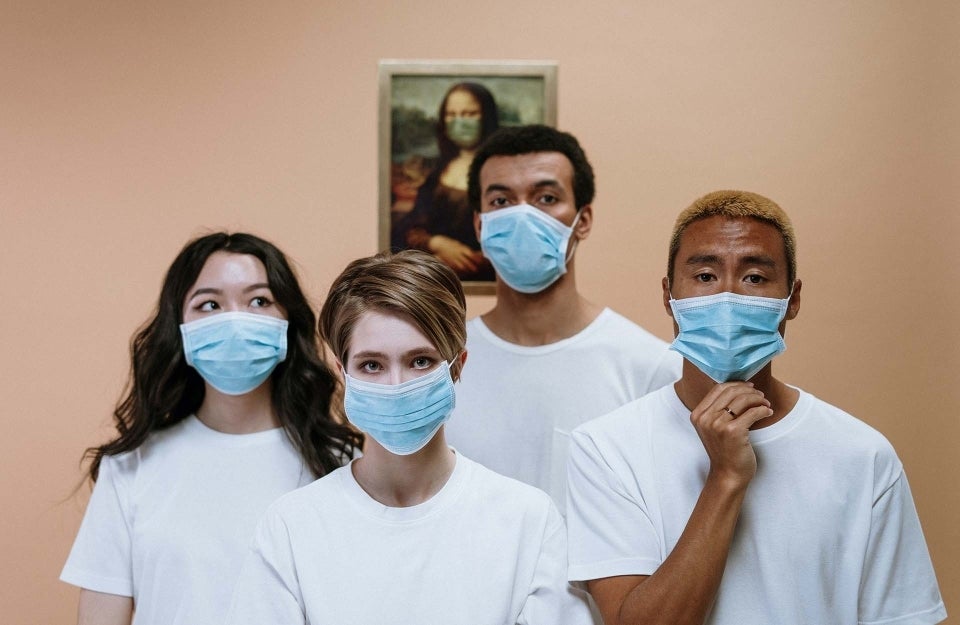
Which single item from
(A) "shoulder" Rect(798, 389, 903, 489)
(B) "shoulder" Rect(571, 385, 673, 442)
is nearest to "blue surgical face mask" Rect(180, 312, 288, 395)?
(B) "shoulder" Rect(571, 385, 673, 442)

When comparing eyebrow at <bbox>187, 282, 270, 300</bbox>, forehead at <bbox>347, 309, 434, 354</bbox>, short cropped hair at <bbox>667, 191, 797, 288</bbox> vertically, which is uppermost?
short cropped hair at <bbox>667, 191, 797, 288</bbox>

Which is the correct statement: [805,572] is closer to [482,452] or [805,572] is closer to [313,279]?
[482,452]

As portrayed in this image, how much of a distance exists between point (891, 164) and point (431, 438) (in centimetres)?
231

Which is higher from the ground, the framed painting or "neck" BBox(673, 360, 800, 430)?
the framed painting

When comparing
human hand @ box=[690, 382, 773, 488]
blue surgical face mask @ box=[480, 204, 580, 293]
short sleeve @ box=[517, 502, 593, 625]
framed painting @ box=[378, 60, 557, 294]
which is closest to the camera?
human hand @ box=[690, 382, 773, 488]

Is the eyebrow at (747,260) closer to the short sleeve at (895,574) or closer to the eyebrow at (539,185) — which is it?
→ the short sleeve at (895,574)

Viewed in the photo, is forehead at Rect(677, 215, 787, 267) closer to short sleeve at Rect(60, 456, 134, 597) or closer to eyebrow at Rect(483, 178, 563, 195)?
eyebrow at Rect(483, 178, 563, 195)

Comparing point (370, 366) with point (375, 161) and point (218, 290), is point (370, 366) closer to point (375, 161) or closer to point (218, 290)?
point (218, 290)

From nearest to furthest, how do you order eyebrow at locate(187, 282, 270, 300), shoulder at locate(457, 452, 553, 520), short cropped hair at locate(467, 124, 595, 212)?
shoulder at locate(457, 452, 553, 520)
eyebrow at locate(187, 282, 270, 300)
short cropped hair at locate(467, 124, 595, 212)

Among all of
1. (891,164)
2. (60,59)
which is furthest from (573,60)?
(60,59)

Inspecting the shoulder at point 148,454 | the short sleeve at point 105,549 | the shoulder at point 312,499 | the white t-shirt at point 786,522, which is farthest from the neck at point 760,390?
the short sleeve at point 105,549

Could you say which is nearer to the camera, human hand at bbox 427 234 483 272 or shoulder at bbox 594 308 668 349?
shoulder at bbox 594 308 668 349

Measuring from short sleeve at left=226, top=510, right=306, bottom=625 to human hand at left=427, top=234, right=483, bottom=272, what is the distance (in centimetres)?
168

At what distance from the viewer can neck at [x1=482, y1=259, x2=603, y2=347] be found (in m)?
2.59
